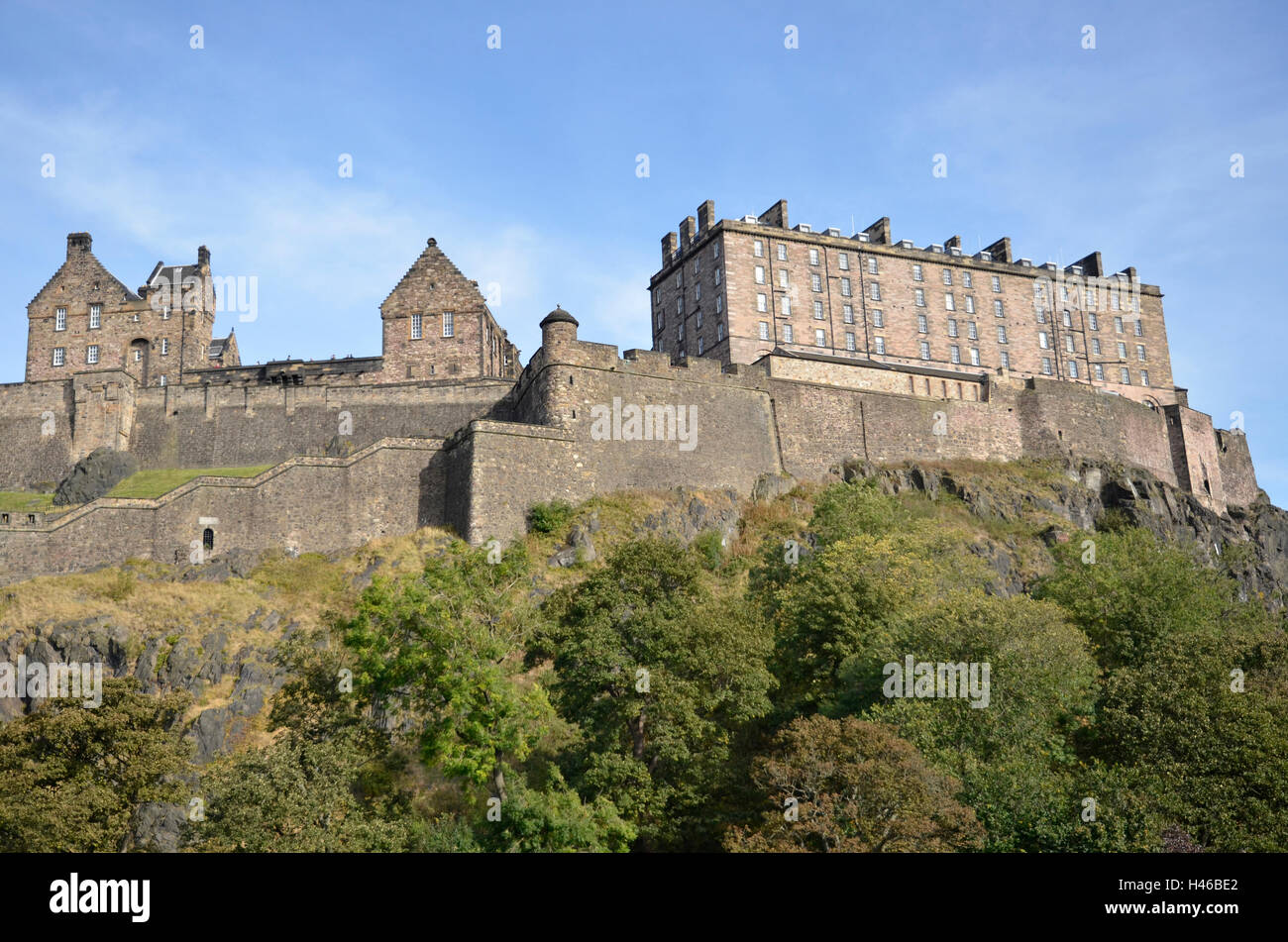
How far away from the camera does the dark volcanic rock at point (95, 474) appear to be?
179 ft

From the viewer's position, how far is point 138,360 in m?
65.9

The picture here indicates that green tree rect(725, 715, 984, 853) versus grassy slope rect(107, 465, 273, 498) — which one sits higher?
grassy slope rect(107, 465, 273, 498)

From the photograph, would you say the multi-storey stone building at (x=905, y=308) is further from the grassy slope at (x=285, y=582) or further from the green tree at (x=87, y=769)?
the green tree at (x=87, y=769)

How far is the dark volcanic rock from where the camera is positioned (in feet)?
179

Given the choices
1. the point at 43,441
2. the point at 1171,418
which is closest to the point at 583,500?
the point at 43,441

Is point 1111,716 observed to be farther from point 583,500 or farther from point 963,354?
point 963,354

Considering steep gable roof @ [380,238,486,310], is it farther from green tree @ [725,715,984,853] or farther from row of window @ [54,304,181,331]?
green tree @ [725,715,984,853]

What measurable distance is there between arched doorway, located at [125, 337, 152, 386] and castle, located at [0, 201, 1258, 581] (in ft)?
0.53

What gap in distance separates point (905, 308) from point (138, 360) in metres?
46.3

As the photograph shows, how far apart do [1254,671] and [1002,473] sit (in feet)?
91.3

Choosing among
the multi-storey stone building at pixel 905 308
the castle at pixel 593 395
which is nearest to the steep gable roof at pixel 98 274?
the castle at pixel 593 395

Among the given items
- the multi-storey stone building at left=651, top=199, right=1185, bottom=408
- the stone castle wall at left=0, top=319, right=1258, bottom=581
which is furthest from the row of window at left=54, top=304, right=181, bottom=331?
the multi-storey stone building at left=651, top=199, right=1185, bottom=408

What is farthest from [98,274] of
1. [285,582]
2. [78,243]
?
[285,582]

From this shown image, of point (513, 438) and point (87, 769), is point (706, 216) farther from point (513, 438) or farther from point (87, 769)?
point (87, 769)
